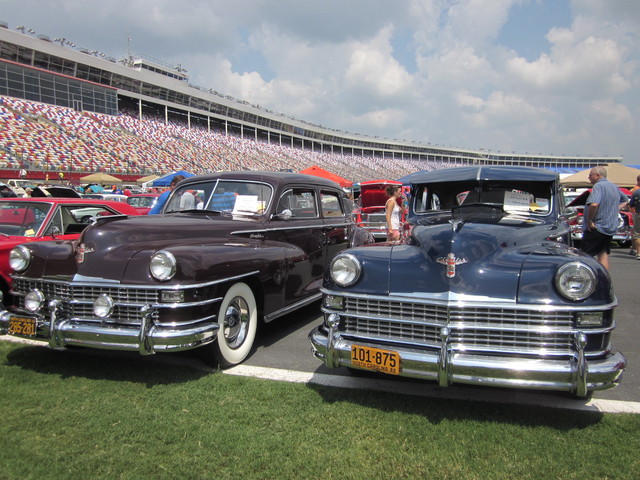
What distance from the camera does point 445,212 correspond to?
16.3 ft

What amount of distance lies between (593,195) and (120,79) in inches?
2070

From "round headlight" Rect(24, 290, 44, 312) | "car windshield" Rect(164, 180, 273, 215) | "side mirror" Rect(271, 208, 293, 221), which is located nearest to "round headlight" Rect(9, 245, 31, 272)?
"round headlight" Rect(24, 290, 44, 312)

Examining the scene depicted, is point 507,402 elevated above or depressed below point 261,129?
below

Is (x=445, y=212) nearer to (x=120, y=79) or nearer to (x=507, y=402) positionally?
(x=507, y=402)

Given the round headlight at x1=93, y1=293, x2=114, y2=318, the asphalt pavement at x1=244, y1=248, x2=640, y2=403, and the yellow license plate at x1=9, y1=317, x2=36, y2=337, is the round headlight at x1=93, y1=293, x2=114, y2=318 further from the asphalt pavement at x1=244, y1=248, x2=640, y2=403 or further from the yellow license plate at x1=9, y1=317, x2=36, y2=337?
the asphalt pavement at x1=244, y1=248, x2=640, y2=403

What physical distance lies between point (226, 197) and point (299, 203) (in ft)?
2.95

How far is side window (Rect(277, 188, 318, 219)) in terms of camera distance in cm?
529

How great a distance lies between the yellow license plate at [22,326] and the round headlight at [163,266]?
1156 millimetres

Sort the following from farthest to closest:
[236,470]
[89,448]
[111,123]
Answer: [111,123], [89,448], [236,470]

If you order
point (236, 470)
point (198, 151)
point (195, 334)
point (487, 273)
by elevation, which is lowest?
point (236, 470)

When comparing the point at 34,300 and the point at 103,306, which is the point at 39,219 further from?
the point at 103,306

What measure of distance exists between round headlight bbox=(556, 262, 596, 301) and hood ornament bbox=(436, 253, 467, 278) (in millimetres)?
609

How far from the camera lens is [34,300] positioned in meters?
3.95

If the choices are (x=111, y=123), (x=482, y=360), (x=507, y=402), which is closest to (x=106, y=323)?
(x=482, y=360)
